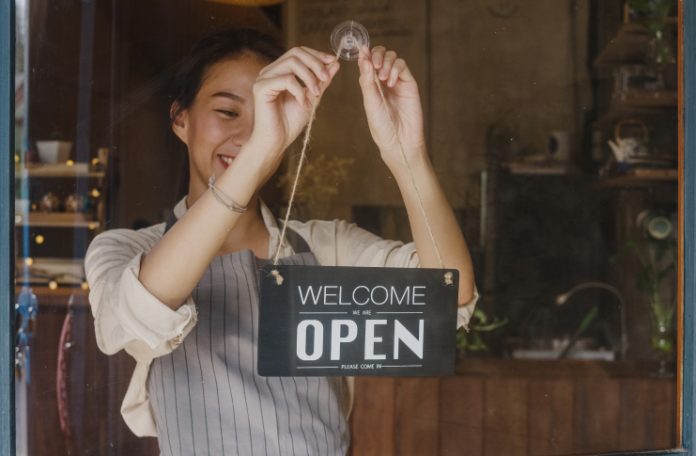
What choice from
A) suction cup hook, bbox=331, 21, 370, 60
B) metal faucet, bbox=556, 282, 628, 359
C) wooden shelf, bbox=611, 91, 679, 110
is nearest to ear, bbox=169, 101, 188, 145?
suction cup hook, bbox=331, 21, 370, 60

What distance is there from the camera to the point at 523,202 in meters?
1.92

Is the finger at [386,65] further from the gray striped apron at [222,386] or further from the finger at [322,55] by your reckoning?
the gray striped apron at [222,386]

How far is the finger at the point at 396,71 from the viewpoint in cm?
104

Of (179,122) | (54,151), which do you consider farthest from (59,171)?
(179,122)

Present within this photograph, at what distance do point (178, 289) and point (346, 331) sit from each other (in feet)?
0.71

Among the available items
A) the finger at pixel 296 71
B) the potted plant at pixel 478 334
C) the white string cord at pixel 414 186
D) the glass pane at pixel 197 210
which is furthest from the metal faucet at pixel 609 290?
the finger at pixel 296 71

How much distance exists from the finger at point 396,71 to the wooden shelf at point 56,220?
0.44 m

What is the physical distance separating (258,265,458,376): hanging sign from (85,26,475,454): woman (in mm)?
95

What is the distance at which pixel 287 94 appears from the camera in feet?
3.24

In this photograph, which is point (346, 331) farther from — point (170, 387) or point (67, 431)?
point (67, 431)

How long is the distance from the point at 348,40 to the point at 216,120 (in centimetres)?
22

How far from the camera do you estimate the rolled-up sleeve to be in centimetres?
93

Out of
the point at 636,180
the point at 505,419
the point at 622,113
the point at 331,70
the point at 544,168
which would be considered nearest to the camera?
the point at 331,70

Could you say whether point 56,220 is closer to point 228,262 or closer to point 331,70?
point 228,262
